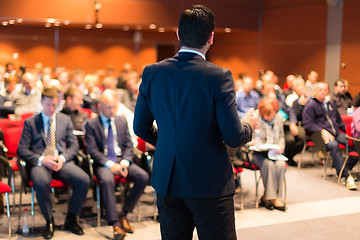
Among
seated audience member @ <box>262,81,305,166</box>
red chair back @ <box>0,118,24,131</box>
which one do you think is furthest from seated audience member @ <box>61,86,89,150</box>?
seated audience member @ <box>262,81,305,166</box>

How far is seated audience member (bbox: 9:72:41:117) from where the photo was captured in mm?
7754

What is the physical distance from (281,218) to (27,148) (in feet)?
9.14

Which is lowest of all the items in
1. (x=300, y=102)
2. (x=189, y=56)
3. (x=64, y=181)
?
(x=64, y=181)

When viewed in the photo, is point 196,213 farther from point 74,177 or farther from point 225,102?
point 74,177

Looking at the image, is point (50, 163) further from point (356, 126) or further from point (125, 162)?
point (356, 126)

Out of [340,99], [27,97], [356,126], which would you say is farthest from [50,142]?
[340,99]

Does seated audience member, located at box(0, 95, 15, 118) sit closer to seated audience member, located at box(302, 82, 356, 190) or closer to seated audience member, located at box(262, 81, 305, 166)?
seated audience member, located at box(262, 81, 305, 166)

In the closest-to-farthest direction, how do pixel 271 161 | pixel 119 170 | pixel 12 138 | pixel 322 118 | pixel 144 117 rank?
1. pixel 144 117
2. pixel 119 170
3. pixel 12 138
4. pixel 271 161
5. pixel 322 118

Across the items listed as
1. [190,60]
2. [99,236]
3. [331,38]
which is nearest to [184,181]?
[190,60]

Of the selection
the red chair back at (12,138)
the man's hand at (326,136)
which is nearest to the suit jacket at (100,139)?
the red chair back at (12,138)

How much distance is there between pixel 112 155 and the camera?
5012mm

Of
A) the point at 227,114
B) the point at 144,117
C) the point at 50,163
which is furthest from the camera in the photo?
the point at 50,163

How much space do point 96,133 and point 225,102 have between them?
321 centimetres

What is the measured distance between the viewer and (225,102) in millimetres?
1944
